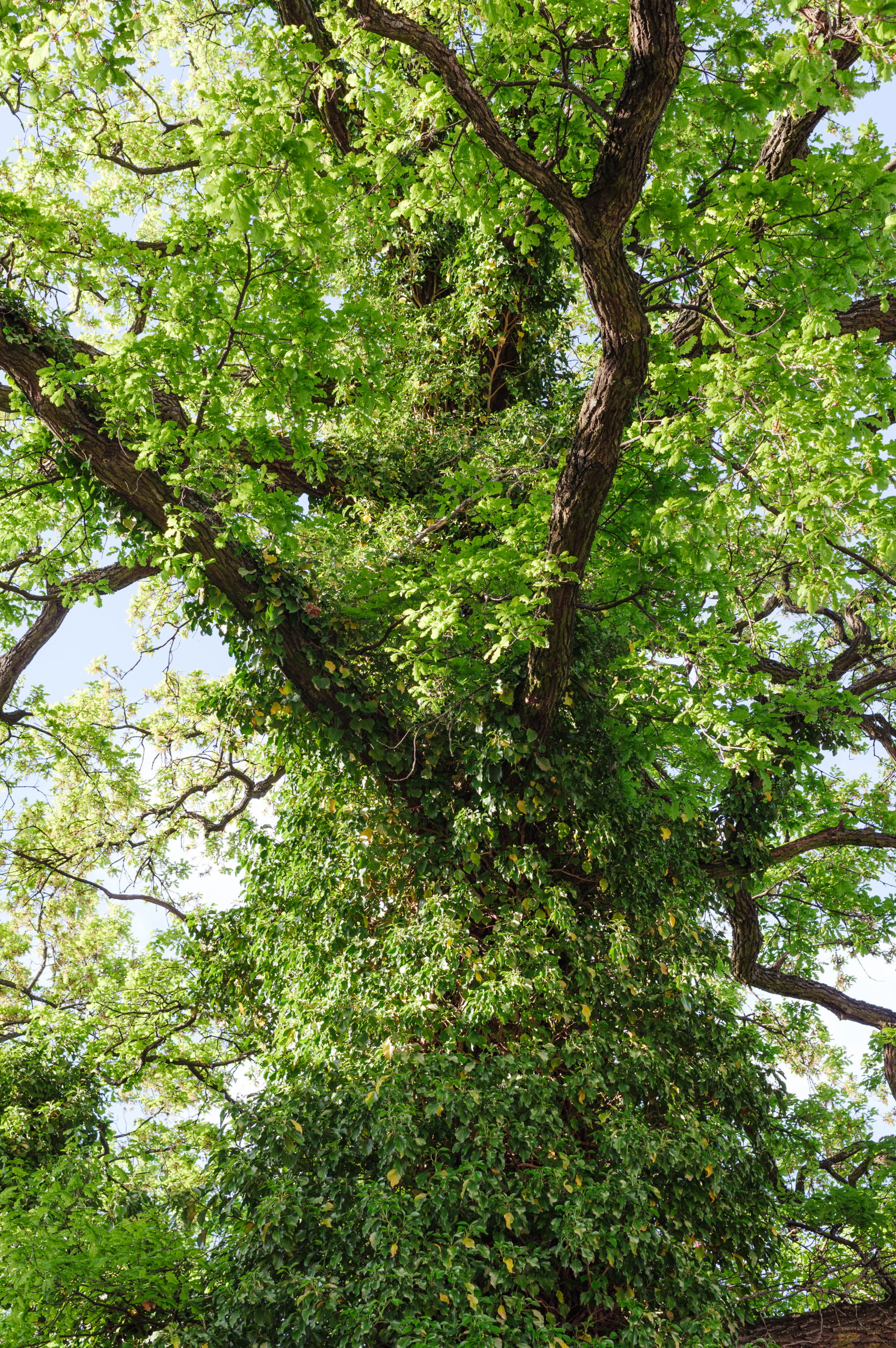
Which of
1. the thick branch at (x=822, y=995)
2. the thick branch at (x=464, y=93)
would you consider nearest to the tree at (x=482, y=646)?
the thick branch at (x=464, y=93)

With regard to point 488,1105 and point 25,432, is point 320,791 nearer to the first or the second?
point 488,1105

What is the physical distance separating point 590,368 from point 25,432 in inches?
249

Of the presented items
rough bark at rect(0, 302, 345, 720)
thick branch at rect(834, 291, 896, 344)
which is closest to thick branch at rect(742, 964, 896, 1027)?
thick branch at rect(834, 291, 896, 344)

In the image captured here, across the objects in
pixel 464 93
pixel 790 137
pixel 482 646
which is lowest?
pixel 482 646

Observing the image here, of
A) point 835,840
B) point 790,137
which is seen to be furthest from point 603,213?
point 835,840

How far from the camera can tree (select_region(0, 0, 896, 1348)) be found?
5.23 metres

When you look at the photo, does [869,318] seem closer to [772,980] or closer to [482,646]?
[482,646]

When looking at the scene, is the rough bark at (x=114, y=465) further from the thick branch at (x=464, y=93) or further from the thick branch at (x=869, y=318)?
the thick branch at (x=869, y=318)

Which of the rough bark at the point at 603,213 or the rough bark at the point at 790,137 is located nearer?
the rough bark at the point at 603,213

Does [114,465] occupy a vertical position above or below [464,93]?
below

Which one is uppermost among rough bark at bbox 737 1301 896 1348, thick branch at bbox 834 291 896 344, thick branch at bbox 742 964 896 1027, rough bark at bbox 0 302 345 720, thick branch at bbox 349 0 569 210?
thick branch at bbox 834 291 896 344

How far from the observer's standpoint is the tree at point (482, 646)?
5.23 metres

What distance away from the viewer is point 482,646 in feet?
23.9

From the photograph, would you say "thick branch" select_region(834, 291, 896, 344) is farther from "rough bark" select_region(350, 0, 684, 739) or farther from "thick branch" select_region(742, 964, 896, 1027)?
"thick branch" select_region(742, 964, 896, 1027)
